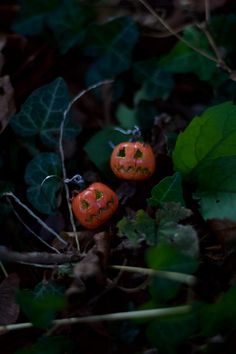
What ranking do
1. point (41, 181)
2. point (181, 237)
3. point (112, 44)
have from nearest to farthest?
point (181, 237), point (41, 181), point (112, 44)

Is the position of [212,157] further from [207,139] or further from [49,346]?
[49,346]

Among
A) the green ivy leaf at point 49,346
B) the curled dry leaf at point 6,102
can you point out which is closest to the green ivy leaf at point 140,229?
the green ivy leaf at point 49,346

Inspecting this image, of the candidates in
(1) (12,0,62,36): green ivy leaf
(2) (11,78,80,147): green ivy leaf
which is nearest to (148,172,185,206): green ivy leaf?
(2) (11,78,80,147): green ivy leaf

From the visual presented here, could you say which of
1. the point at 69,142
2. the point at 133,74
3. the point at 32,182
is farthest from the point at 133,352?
the point at 133,74

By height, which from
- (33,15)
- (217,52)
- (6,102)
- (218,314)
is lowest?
(218,314)

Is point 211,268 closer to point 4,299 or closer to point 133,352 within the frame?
point 133,352

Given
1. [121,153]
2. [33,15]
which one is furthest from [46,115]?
[33,15]
